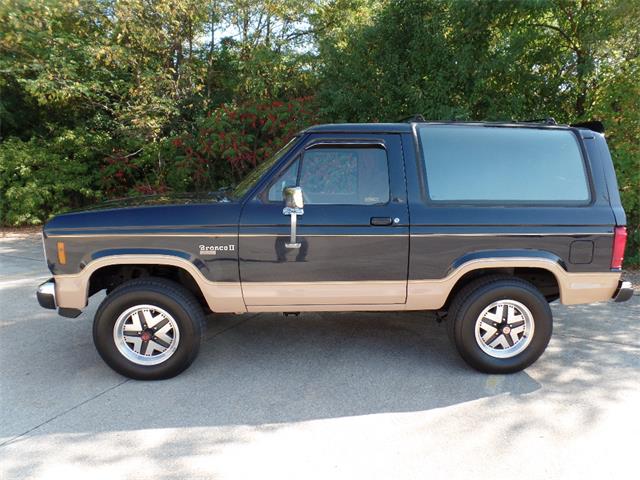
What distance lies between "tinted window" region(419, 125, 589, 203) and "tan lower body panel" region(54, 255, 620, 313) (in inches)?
22.1

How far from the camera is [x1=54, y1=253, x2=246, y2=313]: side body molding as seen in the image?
3.70 meters

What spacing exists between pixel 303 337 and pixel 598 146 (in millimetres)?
3055

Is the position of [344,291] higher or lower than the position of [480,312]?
higher

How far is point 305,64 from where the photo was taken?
10188 millimetres

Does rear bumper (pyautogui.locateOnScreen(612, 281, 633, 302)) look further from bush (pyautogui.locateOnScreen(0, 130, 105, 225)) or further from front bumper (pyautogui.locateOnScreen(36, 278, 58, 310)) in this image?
bush (pyautogui.locateOnScreen(0, 130, 105, 225))

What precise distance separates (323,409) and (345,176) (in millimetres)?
1777

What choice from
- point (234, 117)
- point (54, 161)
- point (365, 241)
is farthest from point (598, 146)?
point (54, 161)

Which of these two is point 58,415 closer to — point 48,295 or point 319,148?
point 48,295

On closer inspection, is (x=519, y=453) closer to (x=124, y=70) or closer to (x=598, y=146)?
(x=598, y=146)

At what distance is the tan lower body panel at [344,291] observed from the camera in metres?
3.76

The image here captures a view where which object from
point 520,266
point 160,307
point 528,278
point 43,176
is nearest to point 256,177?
point 160,307

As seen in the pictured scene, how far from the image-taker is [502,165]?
3.91m

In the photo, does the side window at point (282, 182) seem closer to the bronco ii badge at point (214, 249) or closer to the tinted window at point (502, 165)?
the bronco ii badge at point (214, 249)

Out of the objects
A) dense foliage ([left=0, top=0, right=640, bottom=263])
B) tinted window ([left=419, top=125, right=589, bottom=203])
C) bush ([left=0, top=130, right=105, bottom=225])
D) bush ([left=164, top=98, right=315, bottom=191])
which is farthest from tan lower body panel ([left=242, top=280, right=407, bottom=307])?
bush ([left=0, top=130, right=105, bottom=225])
